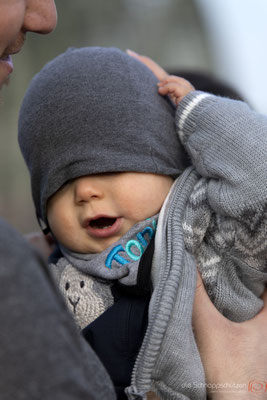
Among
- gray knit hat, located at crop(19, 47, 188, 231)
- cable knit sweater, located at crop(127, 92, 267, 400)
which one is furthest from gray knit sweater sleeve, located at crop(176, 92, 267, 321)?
gray knit hat, located at crop(19, 47, 188, 231)

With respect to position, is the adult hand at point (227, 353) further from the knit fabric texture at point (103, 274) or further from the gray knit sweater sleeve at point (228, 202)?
the knit fabric texture at point (103, 274)

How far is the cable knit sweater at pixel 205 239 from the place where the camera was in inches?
51.6

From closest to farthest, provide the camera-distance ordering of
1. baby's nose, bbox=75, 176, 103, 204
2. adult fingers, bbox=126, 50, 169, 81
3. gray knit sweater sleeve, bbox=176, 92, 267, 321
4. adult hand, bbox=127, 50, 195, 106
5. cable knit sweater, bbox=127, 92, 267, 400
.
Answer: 1. cable knit sweater, bbox=127, 92, 267, 400
2. gray knit sweater sleeve, bbox=176, 92, 267, 321
3. baby's nose, bbox=75, 176, 103, 204
4. adult hand, bbox=127, 50, 195, 106
5. adult fingers, bbox=126, 50, 169, 81

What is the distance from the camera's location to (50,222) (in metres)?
1.71

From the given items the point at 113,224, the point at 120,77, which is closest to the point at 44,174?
the point at 113,224

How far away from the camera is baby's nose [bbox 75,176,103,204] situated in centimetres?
156

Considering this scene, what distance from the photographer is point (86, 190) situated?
1.56m

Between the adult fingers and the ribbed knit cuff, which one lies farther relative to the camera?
the adult fingers

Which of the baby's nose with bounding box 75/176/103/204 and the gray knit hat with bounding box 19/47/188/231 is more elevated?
the gray knit hat with bounding box 19/47/188/231

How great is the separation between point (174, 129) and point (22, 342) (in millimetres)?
1121

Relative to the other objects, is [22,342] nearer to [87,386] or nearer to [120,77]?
[87,386]

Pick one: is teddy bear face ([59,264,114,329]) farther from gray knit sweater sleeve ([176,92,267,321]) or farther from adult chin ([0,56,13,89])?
adult chin ([0,56,13,89])

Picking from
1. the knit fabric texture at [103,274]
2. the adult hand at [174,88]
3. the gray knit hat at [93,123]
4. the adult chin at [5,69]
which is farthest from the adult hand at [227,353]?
the adult chin at [5,69]

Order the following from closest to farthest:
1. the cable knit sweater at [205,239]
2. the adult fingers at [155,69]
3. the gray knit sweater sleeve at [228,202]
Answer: the cable knit sweater at [205,239]
the gray knit sweater sleeve at [228,202]
the adult fingers at [155,69]
